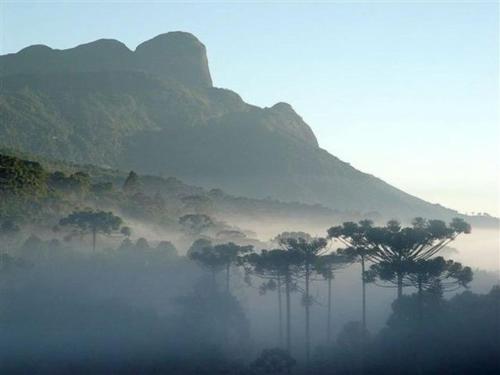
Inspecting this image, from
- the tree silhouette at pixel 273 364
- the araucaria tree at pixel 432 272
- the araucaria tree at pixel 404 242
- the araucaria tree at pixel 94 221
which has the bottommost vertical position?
the tree silhouette at pixel 273 364

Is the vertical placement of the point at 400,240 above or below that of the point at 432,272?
above

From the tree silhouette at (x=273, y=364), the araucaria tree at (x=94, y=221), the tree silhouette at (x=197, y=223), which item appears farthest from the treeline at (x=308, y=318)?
the tree silhouette at (x=197, y=223)

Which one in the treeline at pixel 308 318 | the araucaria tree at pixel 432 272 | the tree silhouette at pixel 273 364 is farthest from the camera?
the araucaria tree at pixel 432 272

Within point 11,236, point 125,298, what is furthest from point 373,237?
point 11,236

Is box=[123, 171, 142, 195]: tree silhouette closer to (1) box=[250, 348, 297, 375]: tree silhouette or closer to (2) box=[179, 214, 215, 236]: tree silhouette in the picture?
(2) box=[179, 214, 215, 236]: tree silhouette

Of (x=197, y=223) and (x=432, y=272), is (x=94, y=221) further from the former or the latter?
(x=432, y=272)

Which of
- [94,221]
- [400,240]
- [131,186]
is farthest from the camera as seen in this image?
[131,186]

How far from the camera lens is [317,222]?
545 ft

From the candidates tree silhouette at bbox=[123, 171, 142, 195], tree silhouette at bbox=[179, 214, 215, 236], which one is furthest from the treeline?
tree silhouette at bbox=[123, 171, 142, 195]

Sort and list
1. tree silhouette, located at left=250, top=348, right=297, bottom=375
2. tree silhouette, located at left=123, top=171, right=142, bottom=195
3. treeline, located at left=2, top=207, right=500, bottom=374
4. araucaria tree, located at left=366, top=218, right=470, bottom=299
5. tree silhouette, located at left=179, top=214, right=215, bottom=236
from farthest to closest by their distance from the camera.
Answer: tree silhouette, located at left=123, top=171, right=142, bottom=195 → tree silhouette, located at left=179, top=214, right=215, bottom=236 → araucaria tree, located at left=366, top=218, right=470, bottom=299 → treeline, located at left=2, top=207, right=500, bottom=374 → tree silhouette, located at left=250, top=348, right=297, bottom=375

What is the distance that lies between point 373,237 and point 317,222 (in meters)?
105

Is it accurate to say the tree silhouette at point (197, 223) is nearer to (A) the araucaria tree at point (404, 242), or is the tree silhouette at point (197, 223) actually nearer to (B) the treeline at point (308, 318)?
(B) the treeline at point (308, 318)

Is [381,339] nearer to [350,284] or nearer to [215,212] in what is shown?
[350,284]

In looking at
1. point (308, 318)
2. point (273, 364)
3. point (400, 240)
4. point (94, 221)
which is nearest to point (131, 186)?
point (94, 221)
